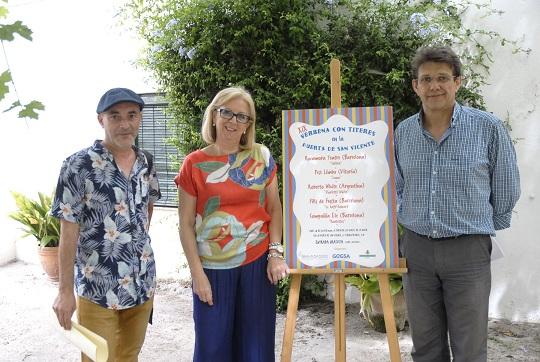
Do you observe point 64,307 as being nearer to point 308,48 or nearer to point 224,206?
point 224,206

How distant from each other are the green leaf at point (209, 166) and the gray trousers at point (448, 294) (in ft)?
3.10

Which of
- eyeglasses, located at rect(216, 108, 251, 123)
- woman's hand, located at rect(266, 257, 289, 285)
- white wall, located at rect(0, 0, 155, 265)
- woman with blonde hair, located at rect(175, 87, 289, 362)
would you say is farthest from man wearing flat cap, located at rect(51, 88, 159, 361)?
white wall, located at rect(0, 0, 155, 265)

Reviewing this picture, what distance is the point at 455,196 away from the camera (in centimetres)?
215

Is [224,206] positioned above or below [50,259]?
above

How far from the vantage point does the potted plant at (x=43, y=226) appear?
553 centimetres

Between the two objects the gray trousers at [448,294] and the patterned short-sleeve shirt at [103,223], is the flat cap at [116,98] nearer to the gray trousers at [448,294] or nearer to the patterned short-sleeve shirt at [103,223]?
the patterned short-sleeve shirt at [103,223]

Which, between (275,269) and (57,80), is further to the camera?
(57,80)

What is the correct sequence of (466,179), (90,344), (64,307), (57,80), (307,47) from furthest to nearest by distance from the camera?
(57,80), (307,47), (466,179), (64,307), (90,344)

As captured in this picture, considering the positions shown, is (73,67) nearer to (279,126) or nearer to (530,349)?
(279,126)

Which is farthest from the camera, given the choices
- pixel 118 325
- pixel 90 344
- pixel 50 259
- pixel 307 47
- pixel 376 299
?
pixel 50 259

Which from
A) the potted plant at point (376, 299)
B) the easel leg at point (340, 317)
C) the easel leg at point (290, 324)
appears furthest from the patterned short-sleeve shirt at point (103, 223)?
the potted plant at point (376, 299)

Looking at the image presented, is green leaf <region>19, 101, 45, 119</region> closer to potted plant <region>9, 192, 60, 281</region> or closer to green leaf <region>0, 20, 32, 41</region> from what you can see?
green leaf <region>0, 20, 32, 41</region>

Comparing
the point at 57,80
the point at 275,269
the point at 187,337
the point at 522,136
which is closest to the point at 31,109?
the point at 275,269

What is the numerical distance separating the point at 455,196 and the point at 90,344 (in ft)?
5.12
